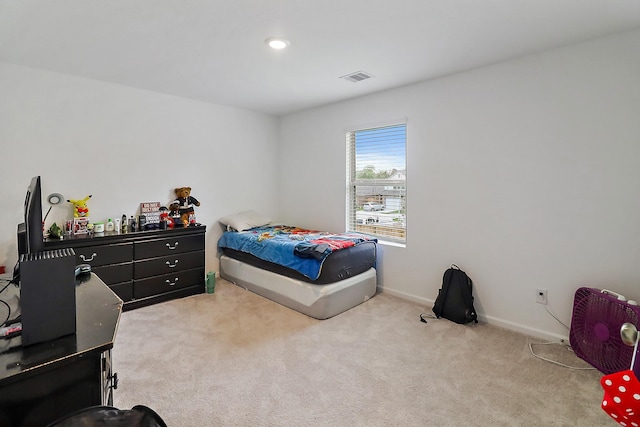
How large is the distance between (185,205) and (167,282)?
0.98 meters

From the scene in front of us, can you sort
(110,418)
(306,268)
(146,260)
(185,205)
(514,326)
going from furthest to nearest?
1. (185,205)
2. (146,260)
3. (306,268)
4. (514,326)
5. (110,418)

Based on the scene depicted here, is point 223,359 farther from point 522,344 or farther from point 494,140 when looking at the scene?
point 494,140

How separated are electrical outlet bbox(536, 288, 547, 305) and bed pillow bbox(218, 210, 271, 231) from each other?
327 centimetres

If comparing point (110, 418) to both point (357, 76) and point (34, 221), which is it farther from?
point (357, 76)

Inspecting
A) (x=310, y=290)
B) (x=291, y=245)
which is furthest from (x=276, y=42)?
(x=310, y=290)

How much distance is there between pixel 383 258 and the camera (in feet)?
12.3

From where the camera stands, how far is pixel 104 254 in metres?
3.10

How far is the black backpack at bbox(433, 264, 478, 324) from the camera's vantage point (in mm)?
2918

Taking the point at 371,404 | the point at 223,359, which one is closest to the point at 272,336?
the point at 223,359

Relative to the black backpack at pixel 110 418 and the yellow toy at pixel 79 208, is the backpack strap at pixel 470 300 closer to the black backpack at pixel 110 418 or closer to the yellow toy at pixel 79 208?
the black backpack at pixel 110 418

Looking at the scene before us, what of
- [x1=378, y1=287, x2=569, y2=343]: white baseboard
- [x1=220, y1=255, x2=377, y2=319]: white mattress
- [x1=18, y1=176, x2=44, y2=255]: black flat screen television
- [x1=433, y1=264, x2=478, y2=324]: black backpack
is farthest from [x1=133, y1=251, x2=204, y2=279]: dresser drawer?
[x1=433, y1=264, x2=478, y2=324]: black backpack

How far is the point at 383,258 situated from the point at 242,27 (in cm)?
272

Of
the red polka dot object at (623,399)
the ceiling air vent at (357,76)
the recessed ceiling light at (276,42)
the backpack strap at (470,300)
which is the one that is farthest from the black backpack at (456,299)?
the recessed ceiling light at (276,42)

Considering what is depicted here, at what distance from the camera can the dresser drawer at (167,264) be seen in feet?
11.0
